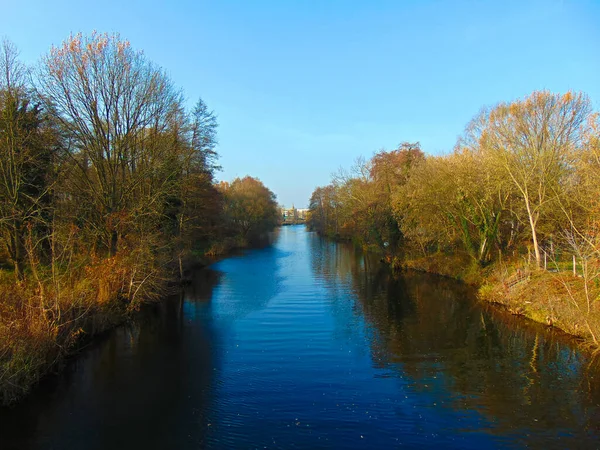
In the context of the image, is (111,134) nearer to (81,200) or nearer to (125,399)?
(81,200)

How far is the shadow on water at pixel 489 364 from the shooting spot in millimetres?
8312

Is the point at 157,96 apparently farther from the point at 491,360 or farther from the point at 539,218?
the point at 539,218

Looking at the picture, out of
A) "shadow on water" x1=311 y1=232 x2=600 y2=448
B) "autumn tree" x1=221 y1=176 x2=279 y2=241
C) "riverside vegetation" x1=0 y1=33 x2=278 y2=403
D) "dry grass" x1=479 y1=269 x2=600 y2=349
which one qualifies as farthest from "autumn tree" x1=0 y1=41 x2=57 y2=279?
"autumn tree" x1=221 y1=176 x2=279 y2=241

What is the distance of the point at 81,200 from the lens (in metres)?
19.8

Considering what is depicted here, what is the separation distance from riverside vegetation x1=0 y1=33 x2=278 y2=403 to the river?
1.29 metres

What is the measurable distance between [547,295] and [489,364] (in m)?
5.58

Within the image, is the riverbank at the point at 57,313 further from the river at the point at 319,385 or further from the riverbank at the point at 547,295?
the riverbank at the point at 547,295

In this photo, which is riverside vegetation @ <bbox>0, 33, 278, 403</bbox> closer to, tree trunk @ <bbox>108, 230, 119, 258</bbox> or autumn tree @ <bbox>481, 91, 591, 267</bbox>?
tree trunk @ <bbox>108, 230, 119, 258</bbox>

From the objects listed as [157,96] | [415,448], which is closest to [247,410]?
[415,448]

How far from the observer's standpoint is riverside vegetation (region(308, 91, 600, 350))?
14.1 meters

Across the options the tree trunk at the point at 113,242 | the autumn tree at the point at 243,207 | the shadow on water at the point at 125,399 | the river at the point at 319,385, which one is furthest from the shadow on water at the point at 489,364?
the autumn tree at the point at 243,207

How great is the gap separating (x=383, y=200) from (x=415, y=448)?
2910 centimetres

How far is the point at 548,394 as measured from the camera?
9461mm

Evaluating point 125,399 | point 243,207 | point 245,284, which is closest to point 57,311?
point 125,399
